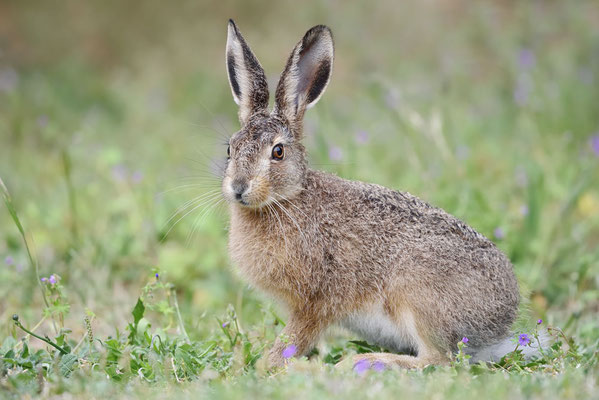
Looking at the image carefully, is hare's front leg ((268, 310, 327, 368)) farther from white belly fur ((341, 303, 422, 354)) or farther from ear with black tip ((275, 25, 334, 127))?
ear with black tip ((275, 25, 334, 127))

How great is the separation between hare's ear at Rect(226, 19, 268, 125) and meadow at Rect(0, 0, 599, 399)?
0.31 metres

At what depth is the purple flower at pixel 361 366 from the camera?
3799 mm

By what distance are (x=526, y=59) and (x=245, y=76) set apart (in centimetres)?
602

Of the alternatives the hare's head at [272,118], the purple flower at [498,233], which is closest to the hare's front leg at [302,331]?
the hare's head at [272,118]

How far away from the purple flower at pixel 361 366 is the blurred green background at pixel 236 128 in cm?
96

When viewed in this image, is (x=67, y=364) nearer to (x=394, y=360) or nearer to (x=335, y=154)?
(x=394, y=360)

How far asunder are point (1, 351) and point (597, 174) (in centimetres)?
568

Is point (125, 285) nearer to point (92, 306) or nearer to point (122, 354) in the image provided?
point (92, 306)

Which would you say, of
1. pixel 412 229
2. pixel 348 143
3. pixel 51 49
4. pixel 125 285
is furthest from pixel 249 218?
pixel 51 49

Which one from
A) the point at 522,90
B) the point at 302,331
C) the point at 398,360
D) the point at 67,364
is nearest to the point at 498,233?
the point at 398,360

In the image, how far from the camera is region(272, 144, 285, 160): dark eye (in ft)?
15.9

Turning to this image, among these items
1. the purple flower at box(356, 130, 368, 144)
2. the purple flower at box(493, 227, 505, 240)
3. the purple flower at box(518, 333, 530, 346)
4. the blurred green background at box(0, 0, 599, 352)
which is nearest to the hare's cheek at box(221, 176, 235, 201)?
the blurred green background at box(0, 0, 599, 352)

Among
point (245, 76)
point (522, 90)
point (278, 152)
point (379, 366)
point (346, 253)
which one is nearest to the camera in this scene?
point (379, 366)

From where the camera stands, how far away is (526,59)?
10016mm
